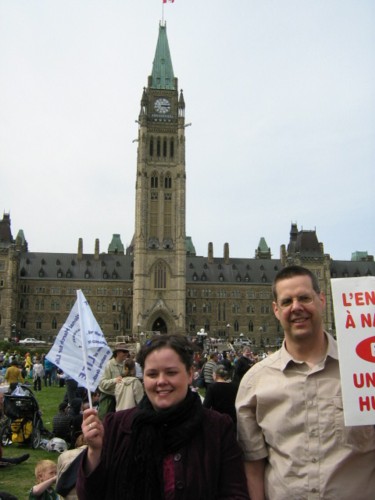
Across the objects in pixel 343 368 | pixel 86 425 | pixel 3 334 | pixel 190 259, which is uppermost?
pixel 190 259

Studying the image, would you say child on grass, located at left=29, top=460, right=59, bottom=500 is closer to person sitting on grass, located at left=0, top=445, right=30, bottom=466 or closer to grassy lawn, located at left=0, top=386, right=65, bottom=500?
grassy lawn, located at left=0, top=386, right=65, bottom=500

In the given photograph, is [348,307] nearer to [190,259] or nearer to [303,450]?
[303,450]

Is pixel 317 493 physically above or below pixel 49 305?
below

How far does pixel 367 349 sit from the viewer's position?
3.51m

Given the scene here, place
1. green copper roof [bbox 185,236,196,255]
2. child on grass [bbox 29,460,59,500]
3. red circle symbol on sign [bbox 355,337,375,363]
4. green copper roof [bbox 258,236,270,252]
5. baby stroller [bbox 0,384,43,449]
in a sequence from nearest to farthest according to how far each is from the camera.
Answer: red circle symbol on sign [bbox 355,337,375,363] → child on grass [bbox 29,460,59,500] → baby stroller [bbox 0,384,43,449] → green copper roof [bbox 258,236,270,252] → green copper roof [bbox 185,236,196,255]

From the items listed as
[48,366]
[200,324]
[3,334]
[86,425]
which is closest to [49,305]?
[3,334]

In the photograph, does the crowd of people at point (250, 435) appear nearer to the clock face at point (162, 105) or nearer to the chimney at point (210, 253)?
the clock face at point (162, 105)

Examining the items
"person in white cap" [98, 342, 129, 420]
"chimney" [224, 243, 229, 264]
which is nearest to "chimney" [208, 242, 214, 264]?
"chimney" [224, 243, 229, 264]

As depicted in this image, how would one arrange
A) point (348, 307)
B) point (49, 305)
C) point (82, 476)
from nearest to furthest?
point (82, 476)
point (348, 307)
point (49, 305)

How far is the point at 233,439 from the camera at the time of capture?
3447 millimetres

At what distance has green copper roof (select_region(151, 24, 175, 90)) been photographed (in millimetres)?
81312

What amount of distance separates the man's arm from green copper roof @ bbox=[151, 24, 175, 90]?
81216 mm

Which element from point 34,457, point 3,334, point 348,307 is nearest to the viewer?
point 348,307

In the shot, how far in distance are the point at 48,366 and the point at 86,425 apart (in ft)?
78.1
